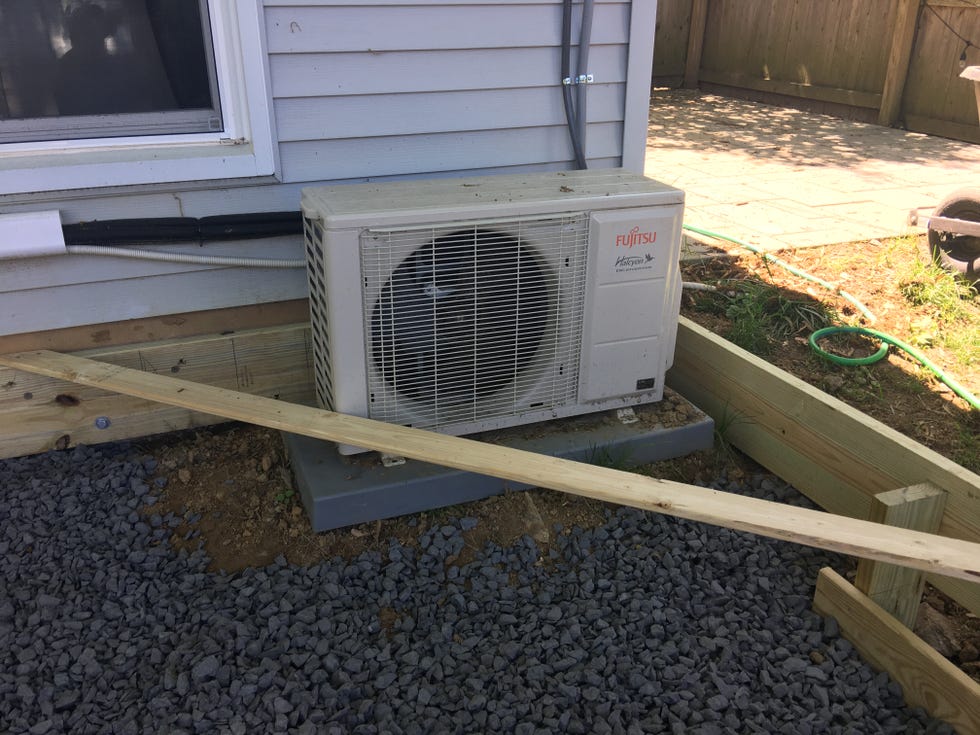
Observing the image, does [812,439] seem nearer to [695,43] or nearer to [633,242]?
[633,242]

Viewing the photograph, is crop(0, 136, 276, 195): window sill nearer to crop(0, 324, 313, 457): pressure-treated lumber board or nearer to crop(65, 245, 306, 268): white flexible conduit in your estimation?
crop(65, 245, 306, 268): white flexible conduit

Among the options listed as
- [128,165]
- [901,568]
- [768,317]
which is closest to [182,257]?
[128,165]

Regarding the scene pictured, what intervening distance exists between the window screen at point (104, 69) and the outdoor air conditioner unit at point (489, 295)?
0.55 m

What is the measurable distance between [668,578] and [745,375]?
783mm

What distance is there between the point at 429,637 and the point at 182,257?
1.39 m

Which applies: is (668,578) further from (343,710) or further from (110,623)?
(110,623)

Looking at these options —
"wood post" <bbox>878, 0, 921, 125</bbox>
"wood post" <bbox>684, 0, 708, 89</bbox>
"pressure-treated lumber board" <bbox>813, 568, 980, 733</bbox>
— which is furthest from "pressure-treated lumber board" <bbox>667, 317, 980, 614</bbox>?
"wood post" <bbox>684, 0, 708, 89</bbox>

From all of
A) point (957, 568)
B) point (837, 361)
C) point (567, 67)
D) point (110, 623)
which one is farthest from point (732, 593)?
point (567, 67)

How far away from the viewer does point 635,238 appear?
7.88 feet

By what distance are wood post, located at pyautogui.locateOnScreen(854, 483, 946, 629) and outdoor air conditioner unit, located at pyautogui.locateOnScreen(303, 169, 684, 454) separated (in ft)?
2.83

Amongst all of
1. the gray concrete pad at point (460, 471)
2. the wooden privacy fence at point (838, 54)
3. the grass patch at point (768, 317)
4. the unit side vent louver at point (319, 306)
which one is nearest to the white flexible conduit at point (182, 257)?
the unit side vent louver at point (319, 306)

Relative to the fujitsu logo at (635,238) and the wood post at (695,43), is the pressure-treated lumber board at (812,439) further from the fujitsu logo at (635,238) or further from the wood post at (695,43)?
the wood post at (695,43)

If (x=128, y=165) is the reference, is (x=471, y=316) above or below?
below

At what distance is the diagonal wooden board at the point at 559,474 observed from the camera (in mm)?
1687
